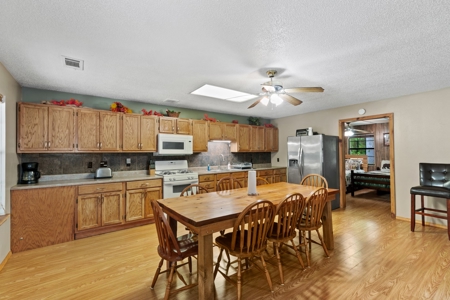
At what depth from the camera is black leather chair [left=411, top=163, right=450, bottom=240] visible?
3.29m

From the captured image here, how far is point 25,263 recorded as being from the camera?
2561mm

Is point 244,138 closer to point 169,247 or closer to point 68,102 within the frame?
point 68,102

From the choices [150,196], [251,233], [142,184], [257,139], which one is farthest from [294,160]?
[251,233]

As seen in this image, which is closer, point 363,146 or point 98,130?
point 98,130

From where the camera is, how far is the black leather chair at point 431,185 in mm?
3289

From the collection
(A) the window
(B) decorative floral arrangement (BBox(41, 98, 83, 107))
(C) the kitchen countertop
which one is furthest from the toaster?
(A) the window

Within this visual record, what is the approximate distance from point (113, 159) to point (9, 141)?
153 centimetres

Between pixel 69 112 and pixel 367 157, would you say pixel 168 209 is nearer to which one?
pixel 69 112

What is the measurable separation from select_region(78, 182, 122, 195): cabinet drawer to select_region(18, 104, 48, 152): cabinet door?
83 cm

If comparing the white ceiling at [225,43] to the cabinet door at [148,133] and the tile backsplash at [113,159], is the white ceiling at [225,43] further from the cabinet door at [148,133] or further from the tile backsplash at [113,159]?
the tile backsplash at [113,159]

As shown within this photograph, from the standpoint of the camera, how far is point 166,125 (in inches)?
174

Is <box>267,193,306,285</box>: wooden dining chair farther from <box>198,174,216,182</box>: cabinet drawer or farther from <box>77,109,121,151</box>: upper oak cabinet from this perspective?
<box>77,109,121,151</box>: upper oak cabinet

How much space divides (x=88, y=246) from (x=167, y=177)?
158cm

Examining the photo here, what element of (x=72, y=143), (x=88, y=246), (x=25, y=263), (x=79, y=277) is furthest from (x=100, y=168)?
(x=79, y=277)
